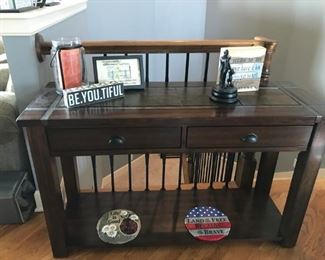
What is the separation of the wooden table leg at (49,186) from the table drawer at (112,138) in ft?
0.13

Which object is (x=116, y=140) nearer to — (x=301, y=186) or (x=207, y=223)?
(x=207, y=223)

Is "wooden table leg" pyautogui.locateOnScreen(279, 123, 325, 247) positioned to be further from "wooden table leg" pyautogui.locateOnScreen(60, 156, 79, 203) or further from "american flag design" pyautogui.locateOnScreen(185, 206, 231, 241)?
"wooden table leg" pyautogui.locateOnScreen(60, 156, 79, 203)

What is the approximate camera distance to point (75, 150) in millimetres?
1114

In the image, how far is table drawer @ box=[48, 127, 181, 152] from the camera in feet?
3.55

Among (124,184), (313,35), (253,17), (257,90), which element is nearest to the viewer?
(257,90)

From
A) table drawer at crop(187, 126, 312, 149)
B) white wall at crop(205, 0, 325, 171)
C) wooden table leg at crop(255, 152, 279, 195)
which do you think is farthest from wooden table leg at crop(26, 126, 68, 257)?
white wall at crop(205, 0, 325, 171)

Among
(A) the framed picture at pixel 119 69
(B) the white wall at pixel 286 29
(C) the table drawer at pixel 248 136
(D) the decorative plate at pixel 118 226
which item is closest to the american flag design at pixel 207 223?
(D) the decorative plate at pixel 118 226

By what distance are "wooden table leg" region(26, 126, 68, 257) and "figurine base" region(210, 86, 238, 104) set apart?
0.71m

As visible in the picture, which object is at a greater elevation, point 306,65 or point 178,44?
point 178,44

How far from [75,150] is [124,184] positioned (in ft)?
5.61

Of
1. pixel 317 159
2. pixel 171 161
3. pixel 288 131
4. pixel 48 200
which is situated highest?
pixel 288 131

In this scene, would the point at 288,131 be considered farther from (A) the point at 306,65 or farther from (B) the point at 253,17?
(B) the point at 253,17

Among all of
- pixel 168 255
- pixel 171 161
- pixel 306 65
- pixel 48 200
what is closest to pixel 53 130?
pixel 48 200

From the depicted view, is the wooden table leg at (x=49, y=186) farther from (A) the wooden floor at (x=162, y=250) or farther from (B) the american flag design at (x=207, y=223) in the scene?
(B) the american flag design at (x=207, y=223)
